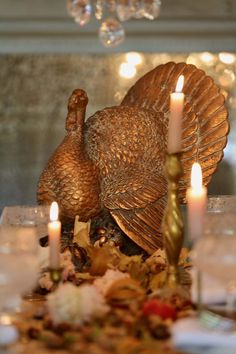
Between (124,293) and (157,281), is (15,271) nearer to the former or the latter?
(124,293)

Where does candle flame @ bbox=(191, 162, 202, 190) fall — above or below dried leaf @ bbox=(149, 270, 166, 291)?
above

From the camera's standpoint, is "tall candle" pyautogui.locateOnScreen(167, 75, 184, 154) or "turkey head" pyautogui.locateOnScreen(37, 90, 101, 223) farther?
"turkey head" pyautogui.locateOnScreen(37, 90, 101, 223)

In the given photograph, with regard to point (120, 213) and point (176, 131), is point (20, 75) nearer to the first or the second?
point (120, 213)

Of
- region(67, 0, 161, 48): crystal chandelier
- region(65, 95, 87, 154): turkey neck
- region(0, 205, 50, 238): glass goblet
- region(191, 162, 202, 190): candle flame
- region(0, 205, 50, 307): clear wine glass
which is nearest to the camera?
region(191, 162, 202, 190): candle flame

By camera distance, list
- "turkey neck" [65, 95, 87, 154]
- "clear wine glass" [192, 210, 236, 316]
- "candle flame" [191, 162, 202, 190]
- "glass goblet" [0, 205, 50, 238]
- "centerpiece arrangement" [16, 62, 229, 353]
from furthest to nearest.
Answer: "turkey neck" [65, 95, 87, 154] < "centerpiece arrangement" [16, 62, 229, 353] < "glass goblet" [0, 205, 50, 238] < "candle flame" [191, 162, 202, 190] < "clear wine glass" [192, 210, 236, 316]

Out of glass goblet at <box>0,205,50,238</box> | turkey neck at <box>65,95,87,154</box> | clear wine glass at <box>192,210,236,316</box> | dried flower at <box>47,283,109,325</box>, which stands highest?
turkey neck at <box>65,95,87,154</box>

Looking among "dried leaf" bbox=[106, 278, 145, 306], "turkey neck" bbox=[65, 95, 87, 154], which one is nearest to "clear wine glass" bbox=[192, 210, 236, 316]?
"dried leaf" bbox=[106, 278, 145, 306]

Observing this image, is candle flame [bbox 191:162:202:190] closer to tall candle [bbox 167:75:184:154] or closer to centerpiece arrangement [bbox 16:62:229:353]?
tall candle [bbox 167:75:184:154]
